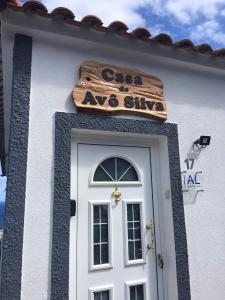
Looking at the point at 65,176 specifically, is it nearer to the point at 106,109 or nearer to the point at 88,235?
the point at 88,235

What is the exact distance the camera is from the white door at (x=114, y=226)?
2785 millimetres

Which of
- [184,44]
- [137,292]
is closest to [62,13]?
[184,44]

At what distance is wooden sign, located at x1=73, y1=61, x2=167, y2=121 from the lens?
2967 millimetres

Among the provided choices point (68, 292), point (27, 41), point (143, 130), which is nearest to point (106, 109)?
point (143, 130)

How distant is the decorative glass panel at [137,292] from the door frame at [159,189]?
0.30m

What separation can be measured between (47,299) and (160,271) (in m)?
1.34

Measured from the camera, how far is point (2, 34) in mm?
2879

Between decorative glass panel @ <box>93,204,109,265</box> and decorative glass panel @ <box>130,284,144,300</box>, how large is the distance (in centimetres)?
45

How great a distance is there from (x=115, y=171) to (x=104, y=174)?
15 cm

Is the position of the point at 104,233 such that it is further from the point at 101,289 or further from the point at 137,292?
the point at 137,292

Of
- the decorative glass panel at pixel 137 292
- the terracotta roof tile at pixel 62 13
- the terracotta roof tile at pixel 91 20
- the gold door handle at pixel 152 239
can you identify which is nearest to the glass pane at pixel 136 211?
the gold door handle at pixel 152 239

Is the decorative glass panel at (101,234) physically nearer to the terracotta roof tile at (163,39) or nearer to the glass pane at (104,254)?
the glass pane at (104,254)

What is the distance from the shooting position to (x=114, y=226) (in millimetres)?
2959

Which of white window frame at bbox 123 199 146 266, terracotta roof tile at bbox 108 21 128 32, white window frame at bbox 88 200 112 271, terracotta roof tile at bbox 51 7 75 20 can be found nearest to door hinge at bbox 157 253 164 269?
white window frame at bbox 123 199 146 266
